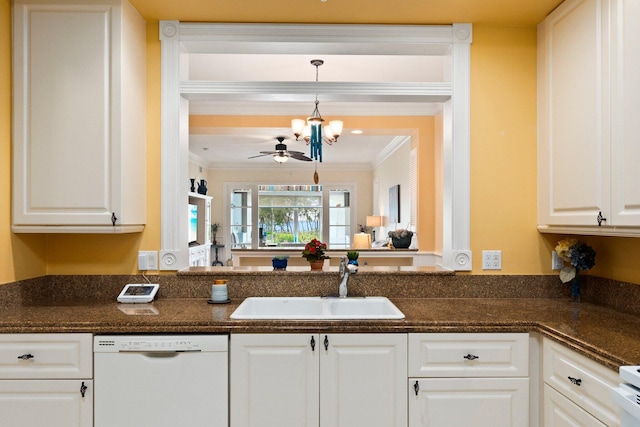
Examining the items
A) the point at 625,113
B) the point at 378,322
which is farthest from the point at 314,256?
the point at 625,113

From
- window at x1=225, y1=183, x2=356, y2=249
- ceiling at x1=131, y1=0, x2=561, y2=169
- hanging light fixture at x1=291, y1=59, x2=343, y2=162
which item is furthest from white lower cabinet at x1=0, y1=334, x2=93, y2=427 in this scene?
window at x1=225, y1=183, x2=356, y2=249

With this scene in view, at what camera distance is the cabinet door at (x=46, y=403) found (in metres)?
1.81

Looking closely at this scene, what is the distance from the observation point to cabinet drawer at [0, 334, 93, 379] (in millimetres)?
1825

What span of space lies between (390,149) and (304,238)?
139 inches

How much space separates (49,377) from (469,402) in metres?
1.76

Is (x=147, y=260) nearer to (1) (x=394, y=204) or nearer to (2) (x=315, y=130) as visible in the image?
(2) (x=315, y=130)

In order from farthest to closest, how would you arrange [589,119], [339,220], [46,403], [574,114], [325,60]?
[339,220] < [325,60] < [574,114] < [589,119] < [46,403]

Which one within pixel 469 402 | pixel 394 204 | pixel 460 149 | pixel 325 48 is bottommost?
pixel 469 402

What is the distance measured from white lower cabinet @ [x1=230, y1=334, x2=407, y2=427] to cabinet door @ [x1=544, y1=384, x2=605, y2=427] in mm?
573

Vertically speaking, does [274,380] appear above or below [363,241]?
below

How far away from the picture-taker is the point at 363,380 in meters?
1.85

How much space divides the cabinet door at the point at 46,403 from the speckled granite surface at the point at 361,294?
23cm

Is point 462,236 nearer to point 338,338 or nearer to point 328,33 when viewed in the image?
point 338,338

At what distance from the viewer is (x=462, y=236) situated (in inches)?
95.0
